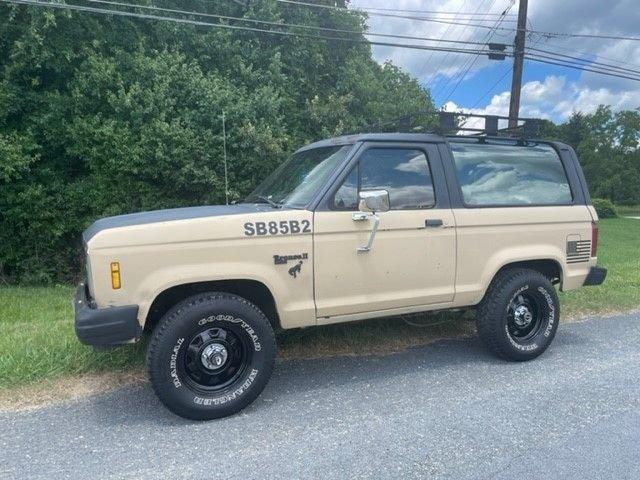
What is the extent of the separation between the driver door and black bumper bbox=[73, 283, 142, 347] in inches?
52.3

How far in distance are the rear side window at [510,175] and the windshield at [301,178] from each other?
3.80 feet

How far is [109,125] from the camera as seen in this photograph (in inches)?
448

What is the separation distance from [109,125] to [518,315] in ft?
31.6

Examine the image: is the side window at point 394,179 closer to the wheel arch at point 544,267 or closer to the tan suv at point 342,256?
the tan suv at point 342,256

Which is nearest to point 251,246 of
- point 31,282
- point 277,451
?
point 277,451

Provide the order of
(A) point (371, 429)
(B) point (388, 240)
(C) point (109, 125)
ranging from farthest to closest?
(C) point (109, 125) → (B) point (388, 240) → (A) point (371, 429)

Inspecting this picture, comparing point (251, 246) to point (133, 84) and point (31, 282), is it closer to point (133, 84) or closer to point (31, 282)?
point (133, 84)

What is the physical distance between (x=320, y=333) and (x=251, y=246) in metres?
1.79

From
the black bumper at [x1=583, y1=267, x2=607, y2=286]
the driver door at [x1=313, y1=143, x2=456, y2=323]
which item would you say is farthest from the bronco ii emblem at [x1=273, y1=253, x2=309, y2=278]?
the black bumper at [x1=583, y1=267, x2=607, y2=286]

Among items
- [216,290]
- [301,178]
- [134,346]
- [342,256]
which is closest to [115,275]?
[216,290]

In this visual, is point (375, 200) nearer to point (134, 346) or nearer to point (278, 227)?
point (278, 227)

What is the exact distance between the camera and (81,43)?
11.9 meters

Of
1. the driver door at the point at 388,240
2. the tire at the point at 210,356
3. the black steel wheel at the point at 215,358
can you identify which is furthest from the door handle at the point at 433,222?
the black steel wheel at the point at 215,358

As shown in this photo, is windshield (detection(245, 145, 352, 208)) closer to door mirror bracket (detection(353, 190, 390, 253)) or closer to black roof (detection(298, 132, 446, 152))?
black roof (detection(298, 132, 446, 152))
